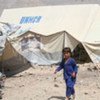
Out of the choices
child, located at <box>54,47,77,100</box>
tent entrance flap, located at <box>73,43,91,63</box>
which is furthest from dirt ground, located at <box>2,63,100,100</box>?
child, located at <box>54,47,77,100</box>

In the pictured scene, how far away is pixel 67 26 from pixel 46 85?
6127 millimetres

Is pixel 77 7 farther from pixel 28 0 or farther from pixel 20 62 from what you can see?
pixel 28 0

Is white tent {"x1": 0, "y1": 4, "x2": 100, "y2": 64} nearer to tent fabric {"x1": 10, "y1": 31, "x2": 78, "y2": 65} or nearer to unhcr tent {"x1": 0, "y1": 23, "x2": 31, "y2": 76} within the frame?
tent fabric {"x1": 10, "y1": 31, "x2": 78, "y2": 65}

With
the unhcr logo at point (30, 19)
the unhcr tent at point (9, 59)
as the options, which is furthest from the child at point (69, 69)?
the unhcr logo at point (30, 19)

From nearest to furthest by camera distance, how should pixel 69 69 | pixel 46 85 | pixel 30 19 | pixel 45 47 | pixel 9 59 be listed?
pixel 69 69
pixel 46 85
pixel 9 59
pixel 45 47
pixel 30 19

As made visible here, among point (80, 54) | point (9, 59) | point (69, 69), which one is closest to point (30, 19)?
point (80, 54)

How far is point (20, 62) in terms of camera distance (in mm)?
16125

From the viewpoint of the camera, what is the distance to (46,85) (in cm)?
1340

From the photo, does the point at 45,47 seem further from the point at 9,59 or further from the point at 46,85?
the point at 46,85

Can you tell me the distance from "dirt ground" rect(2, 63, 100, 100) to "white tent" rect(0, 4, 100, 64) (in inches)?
47.0

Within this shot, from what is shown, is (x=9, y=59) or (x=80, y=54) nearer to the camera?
(x=9, y=59)

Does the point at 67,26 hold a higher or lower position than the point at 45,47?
higher

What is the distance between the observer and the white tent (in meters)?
18.4

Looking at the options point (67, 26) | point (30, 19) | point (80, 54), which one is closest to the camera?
point (80, 54)
